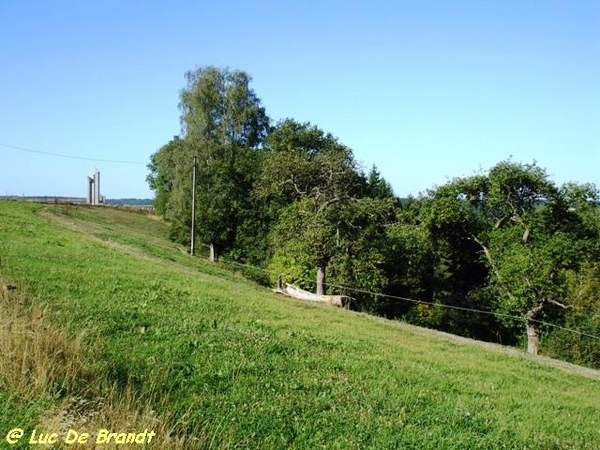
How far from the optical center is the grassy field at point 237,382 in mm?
4895

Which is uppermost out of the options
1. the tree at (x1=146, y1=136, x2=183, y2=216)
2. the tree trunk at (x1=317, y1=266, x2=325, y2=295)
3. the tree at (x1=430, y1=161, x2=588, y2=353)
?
the tree at (x1=146, y1=136, x2=183, y2=216)

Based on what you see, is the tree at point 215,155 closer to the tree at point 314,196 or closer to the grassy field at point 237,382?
the tree at point 314,196

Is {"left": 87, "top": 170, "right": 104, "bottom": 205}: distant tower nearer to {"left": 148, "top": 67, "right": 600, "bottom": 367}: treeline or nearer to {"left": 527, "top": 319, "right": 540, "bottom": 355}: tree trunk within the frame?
{"left": 148, "top": 67, "right": 600, "bottom": 367}: treeline

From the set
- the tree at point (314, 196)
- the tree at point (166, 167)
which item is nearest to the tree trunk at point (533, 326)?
the tree at point (314, 196)

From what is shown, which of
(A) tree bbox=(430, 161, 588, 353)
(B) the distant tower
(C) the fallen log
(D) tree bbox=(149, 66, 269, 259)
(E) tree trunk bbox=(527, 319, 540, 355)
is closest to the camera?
(C) the fallen log

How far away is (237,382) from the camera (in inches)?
256

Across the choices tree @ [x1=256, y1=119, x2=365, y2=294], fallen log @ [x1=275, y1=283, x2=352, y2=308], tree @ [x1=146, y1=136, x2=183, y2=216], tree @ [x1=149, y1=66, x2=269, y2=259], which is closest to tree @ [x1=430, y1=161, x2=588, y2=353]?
tree @ [x1=256, y1=119, x2=365, y2=294]

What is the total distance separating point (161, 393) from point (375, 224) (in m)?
25.9

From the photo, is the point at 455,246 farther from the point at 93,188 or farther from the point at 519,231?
the point at 93,188

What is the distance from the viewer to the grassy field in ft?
16.1

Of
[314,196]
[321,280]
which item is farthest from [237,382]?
[314,196]

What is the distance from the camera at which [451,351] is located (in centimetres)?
1379

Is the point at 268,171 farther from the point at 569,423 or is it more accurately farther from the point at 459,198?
the point at 569,423

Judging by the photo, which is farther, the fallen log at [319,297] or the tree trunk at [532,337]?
the tree trunk at [532,337]
